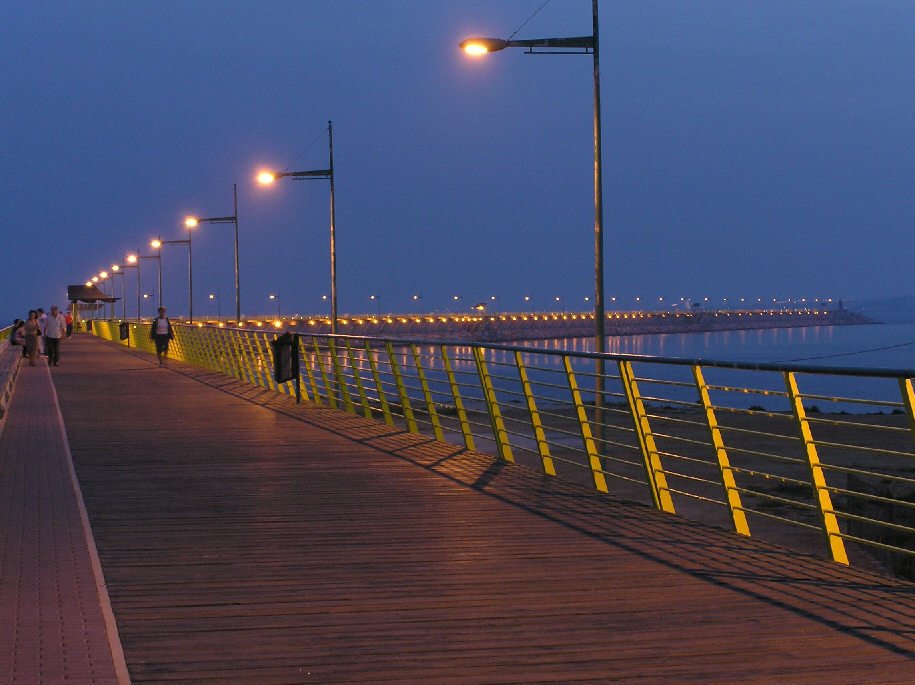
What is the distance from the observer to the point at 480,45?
50.2 feet

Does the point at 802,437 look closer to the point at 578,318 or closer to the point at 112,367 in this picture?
the point at 112,367

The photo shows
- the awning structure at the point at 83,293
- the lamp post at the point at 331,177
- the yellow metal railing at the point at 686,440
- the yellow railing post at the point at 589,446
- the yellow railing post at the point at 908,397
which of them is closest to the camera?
the yellow railing post at the point at 908,397

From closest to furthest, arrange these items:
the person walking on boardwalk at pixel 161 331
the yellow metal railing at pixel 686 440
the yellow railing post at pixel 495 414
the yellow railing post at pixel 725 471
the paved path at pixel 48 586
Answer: the paved path at pixel 48 586, the yellow metal railing at pixel 686 440, the yellow railing post at pixel 725 471, the yellow railing post at pixel 495 414, the person walking on boardwalk at pixel 161 331

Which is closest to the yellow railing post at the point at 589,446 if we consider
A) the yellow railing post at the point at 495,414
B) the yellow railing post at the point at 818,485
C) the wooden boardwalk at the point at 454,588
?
the wooden boardwalk at the point at 454,588

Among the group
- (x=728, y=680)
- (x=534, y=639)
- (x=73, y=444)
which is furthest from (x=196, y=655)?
(x=73, y=444)

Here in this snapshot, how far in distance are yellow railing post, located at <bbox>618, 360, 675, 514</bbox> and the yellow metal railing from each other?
1 cm

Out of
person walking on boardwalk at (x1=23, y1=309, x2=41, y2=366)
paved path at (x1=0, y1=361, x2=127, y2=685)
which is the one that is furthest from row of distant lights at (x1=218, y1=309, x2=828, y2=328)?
paved path at (x1=0, y1=361, x2=127, y2=685)

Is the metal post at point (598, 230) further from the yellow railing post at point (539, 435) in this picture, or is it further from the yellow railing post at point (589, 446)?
the yellow railing post at point (589, 446)

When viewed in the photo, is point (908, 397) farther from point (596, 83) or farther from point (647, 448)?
point (596, 83)

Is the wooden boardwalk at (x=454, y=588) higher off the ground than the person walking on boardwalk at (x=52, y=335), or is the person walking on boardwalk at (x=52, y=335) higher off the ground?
the person walking on boardwalk at (x=52, y=335)

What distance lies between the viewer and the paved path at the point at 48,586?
15.3 ft

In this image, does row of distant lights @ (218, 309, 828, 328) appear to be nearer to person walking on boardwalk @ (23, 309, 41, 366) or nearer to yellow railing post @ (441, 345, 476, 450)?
person walking on boardwalk @ (23, 309, 41, 366)

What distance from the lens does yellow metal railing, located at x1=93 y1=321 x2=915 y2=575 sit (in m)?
7.00

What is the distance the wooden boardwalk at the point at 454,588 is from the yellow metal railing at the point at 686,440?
45cm
